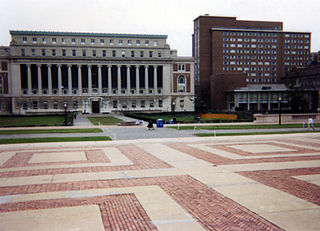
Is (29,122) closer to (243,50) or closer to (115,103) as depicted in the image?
(115,103)

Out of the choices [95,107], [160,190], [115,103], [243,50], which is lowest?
[160,190]

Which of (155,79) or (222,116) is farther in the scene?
(155,79)

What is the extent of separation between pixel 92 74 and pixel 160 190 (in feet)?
313

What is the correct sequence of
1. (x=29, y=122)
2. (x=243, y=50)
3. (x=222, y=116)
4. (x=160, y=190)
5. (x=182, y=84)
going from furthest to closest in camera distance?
(x=243, y=50) → (x=182, y=84) → (x=222, y=116) → (x=29, y=122) → (x=160, y=190)

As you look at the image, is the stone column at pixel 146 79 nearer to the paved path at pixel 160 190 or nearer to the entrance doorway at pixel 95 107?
the entrance doorway at pixel 95 107

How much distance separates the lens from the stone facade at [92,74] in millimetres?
97125

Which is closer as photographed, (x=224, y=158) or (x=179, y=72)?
(x=224, y=158)

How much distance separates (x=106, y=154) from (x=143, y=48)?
291 feet

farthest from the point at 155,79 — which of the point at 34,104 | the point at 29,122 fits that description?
the point at 29,122

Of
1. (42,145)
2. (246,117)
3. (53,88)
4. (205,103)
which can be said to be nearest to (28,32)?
(53,88)

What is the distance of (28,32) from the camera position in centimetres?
9738

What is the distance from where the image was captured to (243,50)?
A: 12481cm

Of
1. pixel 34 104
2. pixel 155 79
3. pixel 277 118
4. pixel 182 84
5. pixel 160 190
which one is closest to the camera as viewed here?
pixel 160 190

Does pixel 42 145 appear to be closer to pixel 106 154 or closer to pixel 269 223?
pixel 106 154
